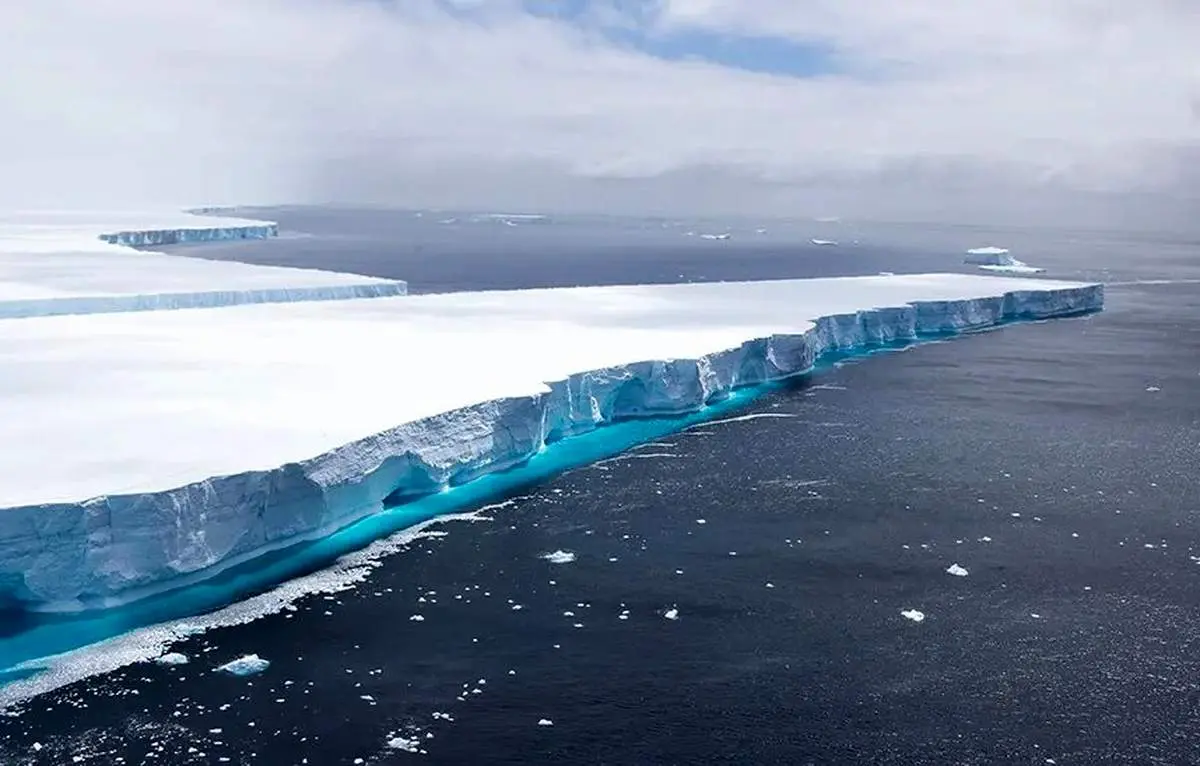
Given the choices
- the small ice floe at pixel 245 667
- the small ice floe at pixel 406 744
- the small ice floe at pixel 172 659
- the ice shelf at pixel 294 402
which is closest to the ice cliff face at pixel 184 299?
the ice shelf at pixel 294 402

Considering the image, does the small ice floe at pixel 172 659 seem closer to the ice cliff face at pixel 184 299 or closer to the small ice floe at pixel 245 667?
the small ice floe at pixel 245 667

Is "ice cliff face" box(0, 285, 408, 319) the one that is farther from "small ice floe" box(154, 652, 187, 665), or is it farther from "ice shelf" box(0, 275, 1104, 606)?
"small ice floe" box(154, 652, 187, 665)

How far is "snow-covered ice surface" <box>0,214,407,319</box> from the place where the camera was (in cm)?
2080

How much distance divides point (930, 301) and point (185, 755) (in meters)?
21.4

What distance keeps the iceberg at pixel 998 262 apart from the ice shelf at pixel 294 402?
21.4 m

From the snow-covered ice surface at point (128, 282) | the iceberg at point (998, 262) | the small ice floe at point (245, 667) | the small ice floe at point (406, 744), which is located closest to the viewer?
the small ice floe at point (406, 744)

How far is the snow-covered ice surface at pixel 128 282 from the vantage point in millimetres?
20797

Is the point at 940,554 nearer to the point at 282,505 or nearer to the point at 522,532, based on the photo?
the point at 522,532

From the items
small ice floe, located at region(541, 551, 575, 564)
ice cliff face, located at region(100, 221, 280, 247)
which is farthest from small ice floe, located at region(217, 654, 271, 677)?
ice cliff face, located at region(100, 221, 280, 247)

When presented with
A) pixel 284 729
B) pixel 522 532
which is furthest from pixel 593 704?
pixel 522 532

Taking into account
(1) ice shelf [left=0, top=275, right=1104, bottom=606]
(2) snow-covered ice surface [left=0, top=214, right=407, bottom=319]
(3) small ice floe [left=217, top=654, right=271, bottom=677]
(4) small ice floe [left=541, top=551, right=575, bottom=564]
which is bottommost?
(3) small ice floe [left=217, top=654, right=271, bottom=677]

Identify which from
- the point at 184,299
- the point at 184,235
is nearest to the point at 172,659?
the point at 184,299

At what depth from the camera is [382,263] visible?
44156 millimetres

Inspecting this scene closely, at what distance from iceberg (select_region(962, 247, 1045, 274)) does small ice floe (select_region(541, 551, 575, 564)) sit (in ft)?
115
